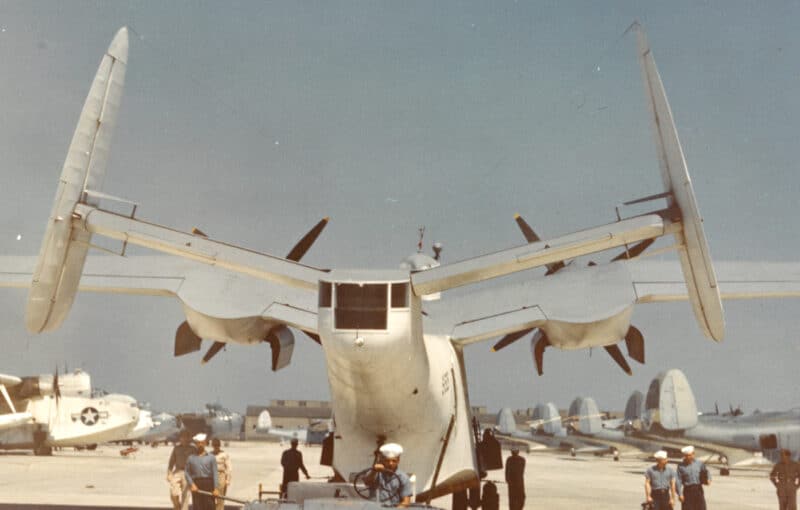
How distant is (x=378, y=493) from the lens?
8375 millimetres

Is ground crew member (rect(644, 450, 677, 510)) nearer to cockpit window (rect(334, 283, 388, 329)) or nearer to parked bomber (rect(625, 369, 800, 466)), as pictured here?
cockpit window (rect(334, 283, 388, 329))

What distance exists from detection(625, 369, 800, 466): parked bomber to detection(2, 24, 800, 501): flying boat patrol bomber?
3931cm

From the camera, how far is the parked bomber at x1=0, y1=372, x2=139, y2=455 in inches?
1737

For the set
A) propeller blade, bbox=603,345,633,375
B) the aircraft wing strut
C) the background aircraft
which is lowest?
the background aircraft

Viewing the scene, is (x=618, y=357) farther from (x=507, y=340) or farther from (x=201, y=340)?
(x=201, y=340)

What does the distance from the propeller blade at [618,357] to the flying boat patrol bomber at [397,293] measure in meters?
0.69

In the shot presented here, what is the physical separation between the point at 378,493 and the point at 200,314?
16.9 ft

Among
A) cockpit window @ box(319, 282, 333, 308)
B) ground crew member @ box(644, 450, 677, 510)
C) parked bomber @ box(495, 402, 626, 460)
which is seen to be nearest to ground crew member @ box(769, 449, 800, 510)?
ground crew member @ box(644, 450, 677, 510)

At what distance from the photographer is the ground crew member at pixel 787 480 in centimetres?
1720

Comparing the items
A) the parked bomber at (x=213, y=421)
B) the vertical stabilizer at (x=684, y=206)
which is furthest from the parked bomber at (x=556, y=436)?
the vertical stabilizer at (x=684, y=206)

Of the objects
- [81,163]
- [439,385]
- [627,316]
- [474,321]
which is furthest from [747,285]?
[81,163]

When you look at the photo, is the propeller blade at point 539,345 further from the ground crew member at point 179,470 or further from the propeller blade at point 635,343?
the ground crew member at point 179,470

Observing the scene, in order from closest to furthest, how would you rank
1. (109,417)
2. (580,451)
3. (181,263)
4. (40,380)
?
(181,263) → (40,380) → (109,417) → (580,451)

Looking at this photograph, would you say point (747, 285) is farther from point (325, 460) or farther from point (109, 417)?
point (109, 417)
